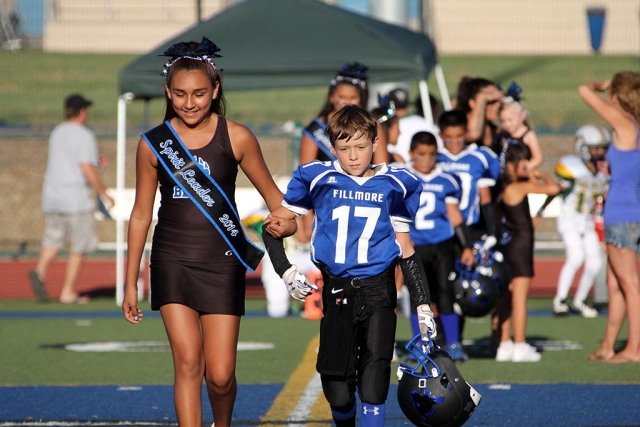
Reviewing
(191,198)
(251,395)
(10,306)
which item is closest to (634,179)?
(251,395)

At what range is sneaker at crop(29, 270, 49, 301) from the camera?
12.3 m

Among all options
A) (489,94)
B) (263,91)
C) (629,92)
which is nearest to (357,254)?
(629,92)

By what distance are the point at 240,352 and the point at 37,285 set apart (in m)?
4.63

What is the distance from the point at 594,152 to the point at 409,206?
5435 millimetres

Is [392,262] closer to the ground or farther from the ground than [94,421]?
farther from the ground

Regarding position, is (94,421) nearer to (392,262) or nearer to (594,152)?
(392,262)

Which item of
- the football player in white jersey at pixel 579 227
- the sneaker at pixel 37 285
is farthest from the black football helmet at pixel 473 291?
the sneaker at pixel 37 285

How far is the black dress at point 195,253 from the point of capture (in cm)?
486

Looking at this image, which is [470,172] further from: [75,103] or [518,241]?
[75,103]

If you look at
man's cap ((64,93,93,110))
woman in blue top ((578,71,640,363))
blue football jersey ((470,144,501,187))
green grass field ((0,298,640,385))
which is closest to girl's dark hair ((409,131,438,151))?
blue football jersey ((470,144,501,187))

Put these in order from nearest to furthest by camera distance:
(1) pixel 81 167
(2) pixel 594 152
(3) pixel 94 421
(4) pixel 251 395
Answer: (3) pixel 94 421
(4) pixel 251 395
(2) pixel 594 152
(1) pixel 81 167

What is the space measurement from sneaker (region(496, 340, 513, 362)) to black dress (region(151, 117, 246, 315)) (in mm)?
3673

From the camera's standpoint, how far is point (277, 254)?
4.90 meters

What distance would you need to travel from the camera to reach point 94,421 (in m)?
5.95
